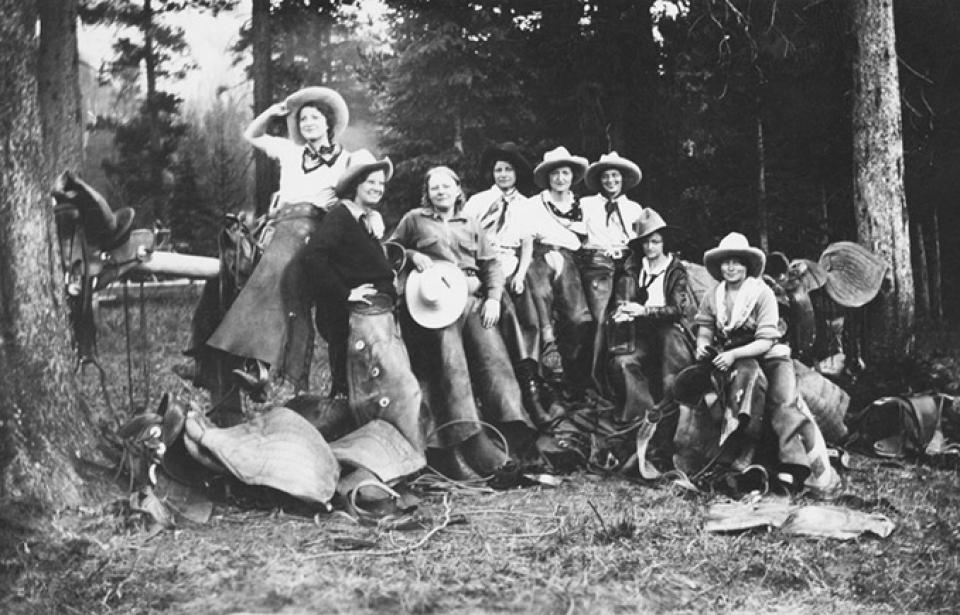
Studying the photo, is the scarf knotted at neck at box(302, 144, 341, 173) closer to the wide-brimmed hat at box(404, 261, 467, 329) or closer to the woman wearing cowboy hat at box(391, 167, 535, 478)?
the woman wearing cowboy hat at box(391, 167, 535, 478)

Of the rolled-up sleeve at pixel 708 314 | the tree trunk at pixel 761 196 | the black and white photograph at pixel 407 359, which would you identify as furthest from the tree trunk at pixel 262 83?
the tree trunk at pixel 761 196

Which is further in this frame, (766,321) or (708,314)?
(708,314)

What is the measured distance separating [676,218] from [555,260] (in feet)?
20.5

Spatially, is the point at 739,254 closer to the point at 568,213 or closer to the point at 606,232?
the point at 606,232

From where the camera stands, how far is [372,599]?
4.02m

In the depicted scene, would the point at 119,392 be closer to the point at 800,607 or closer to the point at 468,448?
the point at 468,448

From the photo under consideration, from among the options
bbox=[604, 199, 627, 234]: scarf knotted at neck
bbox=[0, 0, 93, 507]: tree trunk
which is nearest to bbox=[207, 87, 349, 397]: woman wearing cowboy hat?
bbox=[0, 0, 93, 507]: tree trunk

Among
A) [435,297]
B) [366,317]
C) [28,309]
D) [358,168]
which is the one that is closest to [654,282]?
[435,297]

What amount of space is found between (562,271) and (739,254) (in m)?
1.75

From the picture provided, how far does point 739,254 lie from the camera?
20.8ft

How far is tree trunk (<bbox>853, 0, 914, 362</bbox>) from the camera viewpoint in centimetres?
860

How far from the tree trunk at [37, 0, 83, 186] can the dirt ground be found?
2881 mm

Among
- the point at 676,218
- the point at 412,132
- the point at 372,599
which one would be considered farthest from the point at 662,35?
the point at 372,599

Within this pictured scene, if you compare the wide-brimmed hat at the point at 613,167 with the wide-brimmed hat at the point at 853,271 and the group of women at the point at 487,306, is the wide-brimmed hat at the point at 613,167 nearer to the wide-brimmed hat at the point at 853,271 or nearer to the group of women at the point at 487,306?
the group of women at the point at 487,306
